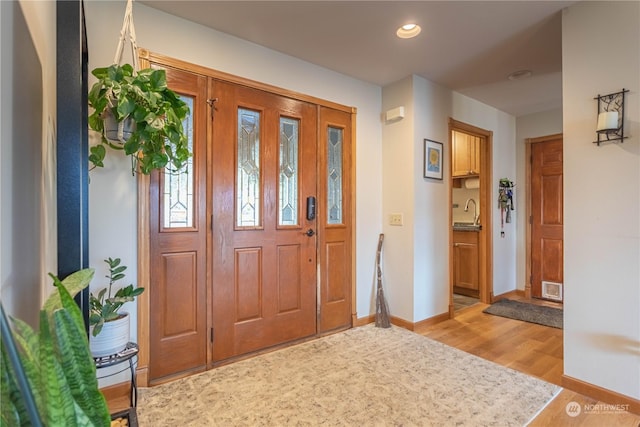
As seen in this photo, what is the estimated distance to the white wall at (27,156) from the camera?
0.68 m

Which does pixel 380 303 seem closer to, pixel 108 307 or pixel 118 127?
pixel 108 307

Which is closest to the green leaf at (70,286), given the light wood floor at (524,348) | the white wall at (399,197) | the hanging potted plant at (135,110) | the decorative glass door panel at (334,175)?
Result: the hanging potted plant at (135,110)

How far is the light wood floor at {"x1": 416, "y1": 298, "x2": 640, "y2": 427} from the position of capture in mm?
1757

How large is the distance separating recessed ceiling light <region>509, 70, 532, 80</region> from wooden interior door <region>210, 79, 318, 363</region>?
6.32 ft

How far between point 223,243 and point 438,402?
173 centimetres

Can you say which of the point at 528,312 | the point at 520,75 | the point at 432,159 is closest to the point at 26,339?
the point at 432,159

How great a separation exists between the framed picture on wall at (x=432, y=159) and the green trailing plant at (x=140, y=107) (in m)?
2.32

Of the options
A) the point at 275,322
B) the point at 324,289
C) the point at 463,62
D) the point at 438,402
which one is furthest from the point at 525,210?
the point at 275,322

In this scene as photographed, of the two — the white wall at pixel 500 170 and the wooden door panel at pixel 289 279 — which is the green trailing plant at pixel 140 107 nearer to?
the wooden door panel at pixel 289 279

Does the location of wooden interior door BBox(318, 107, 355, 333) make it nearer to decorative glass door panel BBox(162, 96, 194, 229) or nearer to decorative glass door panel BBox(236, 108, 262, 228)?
decorative glass door panel BBox(236, 108, 262, 228)

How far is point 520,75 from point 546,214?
1.99 meters

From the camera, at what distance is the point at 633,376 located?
1.81 metres

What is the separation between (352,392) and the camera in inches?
78.4

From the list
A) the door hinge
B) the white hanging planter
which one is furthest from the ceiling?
the white hanging planter
